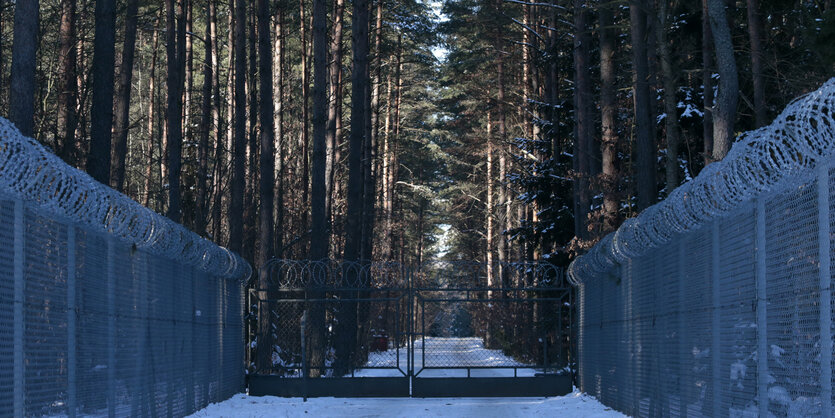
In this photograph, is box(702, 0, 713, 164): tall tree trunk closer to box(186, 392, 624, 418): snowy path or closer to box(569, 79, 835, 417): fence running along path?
box(186, 392, 624, 418): snowy path

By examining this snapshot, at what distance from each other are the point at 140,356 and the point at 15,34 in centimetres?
567

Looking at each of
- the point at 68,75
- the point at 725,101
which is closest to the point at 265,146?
the point at 68,75

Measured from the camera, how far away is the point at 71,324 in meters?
8.27

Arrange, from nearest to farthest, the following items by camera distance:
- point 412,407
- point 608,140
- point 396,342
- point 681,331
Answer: point 681,331 < point 412,407 < point 396,342 < point 608,140

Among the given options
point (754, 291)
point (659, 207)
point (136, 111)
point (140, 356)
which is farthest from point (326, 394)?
point (136, 111)

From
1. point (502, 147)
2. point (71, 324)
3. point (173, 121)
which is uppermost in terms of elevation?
point (502, 147)

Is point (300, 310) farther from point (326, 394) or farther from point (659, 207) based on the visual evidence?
point (659, 207)

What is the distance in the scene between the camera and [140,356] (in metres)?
10.6

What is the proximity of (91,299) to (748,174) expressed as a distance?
5675 mm

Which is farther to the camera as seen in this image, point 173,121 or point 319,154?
point 173,121

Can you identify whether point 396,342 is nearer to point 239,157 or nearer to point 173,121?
point 239,157

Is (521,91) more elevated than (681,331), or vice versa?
(521,91)

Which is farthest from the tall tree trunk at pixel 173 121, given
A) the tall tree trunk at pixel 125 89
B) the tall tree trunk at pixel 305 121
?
the tall tree trunk at pixel 305 121

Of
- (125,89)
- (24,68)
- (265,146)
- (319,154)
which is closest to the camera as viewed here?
(24,68)
